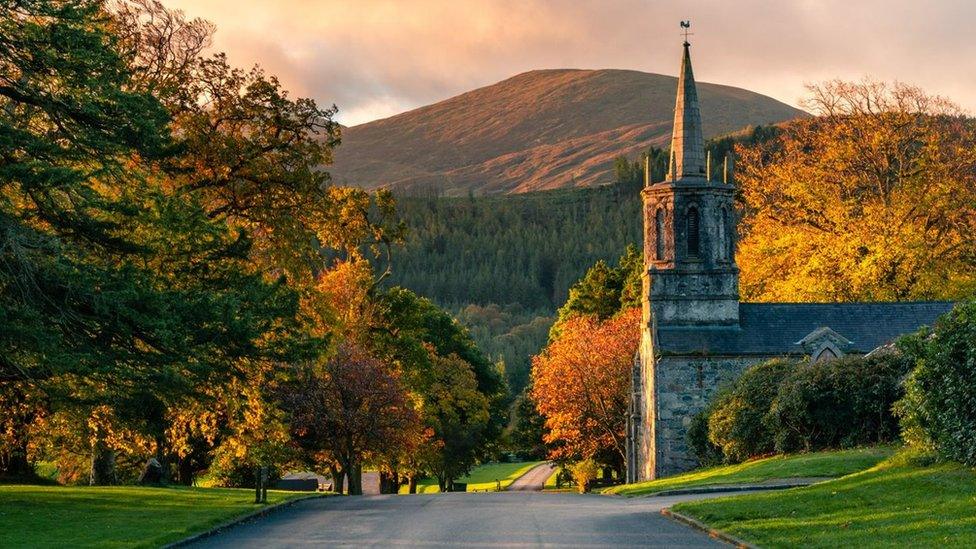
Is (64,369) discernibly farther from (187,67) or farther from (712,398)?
(712,398)

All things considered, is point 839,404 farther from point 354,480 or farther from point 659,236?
point 354,480

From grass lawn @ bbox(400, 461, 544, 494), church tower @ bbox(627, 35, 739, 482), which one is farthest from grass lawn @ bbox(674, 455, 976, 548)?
grass lawn @ bbox(400, 461, 544, 494)

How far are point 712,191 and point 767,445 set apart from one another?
16227mm

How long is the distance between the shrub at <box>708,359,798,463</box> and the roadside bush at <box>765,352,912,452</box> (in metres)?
1.31

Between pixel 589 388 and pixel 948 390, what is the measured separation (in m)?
44.0

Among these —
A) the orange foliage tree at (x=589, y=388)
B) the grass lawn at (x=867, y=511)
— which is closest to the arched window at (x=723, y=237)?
the orange foliage tree at (x=589, y=388)

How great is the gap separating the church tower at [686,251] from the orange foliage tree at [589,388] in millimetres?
9955

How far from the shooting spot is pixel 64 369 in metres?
21.8

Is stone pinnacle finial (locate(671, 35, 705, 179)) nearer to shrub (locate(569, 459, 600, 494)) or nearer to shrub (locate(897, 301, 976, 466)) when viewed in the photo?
shrub (locate(569, 459, 600, 494))

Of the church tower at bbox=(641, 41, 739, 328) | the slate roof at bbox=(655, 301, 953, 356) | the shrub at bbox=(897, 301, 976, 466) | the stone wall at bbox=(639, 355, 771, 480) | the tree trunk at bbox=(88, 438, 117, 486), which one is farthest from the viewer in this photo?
the church tower at bbox=(641, 41, 739, 328)

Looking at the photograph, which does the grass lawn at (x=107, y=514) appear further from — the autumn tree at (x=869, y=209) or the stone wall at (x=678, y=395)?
the autumn tree at (x=869, y=209)

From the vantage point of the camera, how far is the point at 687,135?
55344 mm

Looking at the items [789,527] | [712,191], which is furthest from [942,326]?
[712,191]

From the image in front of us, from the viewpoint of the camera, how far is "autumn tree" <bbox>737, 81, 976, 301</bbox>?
5850 centimetres
